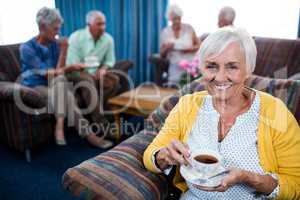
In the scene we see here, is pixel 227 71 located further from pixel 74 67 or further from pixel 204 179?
pixel 74 67

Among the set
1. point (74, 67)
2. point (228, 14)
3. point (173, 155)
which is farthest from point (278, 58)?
point (173, 155)

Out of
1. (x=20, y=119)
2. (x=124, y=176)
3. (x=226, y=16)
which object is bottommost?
(x=20, y=119)

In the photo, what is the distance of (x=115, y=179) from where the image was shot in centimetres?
113

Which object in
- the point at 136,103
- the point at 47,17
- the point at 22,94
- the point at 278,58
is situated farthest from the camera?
the point at 278,58

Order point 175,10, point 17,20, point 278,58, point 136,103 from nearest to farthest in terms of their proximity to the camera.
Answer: point 136,103 < point 278,58 < point 175,10 < point 17,20

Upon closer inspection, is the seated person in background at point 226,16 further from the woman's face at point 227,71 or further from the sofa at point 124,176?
the woman's face at point 227,71

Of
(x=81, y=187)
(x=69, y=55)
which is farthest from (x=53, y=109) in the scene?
(x=81, y=187)

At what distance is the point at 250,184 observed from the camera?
40.8 inches

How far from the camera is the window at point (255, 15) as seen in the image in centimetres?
325

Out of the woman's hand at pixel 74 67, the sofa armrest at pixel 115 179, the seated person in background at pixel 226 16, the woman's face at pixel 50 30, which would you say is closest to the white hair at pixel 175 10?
the seated person in background at pixel 226 16

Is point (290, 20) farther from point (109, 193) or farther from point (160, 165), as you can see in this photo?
point (109, 193)

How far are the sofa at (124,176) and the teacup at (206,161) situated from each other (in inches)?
10.5

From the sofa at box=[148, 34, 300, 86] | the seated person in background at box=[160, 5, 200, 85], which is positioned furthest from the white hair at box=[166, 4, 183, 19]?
the sofa at box=[148, 34, 300, 86]

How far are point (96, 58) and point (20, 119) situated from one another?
1020mm
